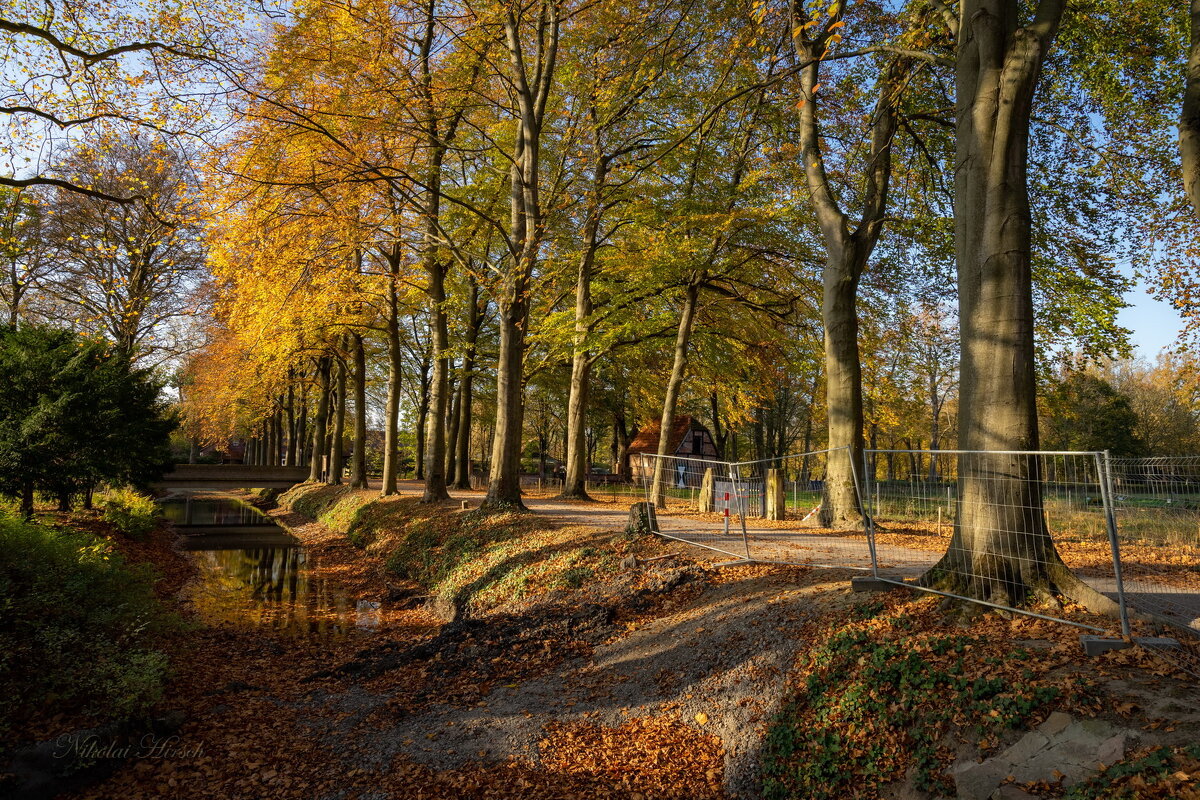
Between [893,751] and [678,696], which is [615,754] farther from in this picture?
[893,751]

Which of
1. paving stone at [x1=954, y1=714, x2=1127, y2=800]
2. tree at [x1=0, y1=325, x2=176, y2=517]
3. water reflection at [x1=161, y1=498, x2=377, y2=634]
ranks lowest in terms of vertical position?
water reflection at [x1=161, y1=498, x2=377, y2=634]

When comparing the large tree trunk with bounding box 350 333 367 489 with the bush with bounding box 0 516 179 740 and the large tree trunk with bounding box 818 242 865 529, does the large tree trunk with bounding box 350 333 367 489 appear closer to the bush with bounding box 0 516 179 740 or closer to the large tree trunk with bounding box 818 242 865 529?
the bush with bounding box 0 516 179 740

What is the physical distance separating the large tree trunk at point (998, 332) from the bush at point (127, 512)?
1720 centimetres

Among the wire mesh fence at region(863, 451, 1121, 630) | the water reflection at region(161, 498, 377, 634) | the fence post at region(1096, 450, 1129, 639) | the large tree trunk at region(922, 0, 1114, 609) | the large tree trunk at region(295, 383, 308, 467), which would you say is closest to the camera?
the fence post at region(1096, 450, 1129, 639)

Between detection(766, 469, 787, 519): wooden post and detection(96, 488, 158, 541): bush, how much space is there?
590 inches

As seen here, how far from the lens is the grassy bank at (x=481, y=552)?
965cm

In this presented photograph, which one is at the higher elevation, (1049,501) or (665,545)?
(1049,501)

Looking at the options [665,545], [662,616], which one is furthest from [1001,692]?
[665,545]

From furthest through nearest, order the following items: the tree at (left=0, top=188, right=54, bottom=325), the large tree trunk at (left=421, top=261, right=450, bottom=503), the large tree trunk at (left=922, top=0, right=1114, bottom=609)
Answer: the large tree trunk at (left=421, top=261, right=450, bottom=503) → the tree at (left=0, top=188, right=54, bottom=325) → the large tree trunk at (left=922, top=0, right=1114, bottom=609)

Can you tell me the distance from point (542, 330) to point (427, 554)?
24.5 ft

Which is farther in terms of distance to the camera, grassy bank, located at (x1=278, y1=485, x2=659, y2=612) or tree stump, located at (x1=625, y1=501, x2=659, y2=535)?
tree stump, located at (x1=625, y1=501, x2=659, y2=535)

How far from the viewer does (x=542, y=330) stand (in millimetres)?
18094

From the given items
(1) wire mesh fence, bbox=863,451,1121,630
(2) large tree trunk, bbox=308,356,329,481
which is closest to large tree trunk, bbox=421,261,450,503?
(2) large tree trunk, bbox=308,356,329,481

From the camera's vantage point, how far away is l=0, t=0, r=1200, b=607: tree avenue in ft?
19.3
